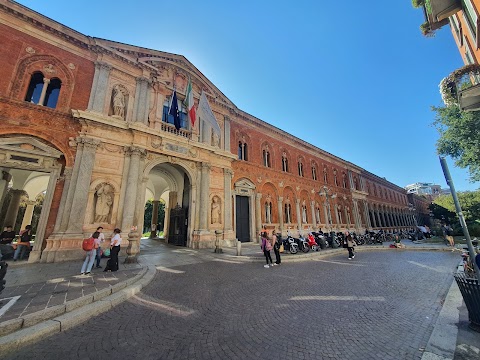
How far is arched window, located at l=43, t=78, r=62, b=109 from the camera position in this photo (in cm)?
940

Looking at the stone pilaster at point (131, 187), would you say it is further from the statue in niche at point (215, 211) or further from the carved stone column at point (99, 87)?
the statue in niche at point (215, 211)

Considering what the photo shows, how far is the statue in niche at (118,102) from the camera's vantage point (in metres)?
10.6

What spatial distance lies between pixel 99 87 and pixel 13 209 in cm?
900

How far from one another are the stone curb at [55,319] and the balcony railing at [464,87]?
312 inches

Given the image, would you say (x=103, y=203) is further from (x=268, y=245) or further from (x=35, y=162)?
(x=268, y=245)

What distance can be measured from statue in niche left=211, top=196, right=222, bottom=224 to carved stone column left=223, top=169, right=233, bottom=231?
1.56 ft

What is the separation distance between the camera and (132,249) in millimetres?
7727

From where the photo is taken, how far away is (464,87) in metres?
4.30

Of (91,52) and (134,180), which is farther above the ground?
(91,52)

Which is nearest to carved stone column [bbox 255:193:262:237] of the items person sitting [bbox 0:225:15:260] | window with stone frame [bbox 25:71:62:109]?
person sitting [bbox 0:225:15:260]

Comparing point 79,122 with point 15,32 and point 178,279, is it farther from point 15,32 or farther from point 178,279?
point 178,279

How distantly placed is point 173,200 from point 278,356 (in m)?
14.8

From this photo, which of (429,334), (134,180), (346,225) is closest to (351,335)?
(429,334)

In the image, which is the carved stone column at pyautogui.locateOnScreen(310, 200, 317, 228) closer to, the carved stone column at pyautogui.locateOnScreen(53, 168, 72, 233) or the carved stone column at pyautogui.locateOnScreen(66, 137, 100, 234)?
the carved stone column at pyautogui.locateOnScreen(66, 137, 100, 234)
